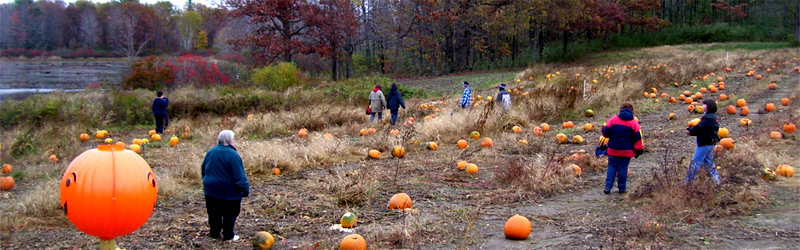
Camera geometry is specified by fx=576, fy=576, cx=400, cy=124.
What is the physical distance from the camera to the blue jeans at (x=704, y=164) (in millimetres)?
6265

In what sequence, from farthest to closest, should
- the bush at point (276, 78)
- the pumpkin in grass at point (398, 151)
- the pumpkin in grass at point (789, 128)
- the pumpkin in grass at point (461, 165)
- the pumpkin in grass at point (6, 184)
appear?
1. the bush at point (276, 78)
2. the pumpkin in grass at point (398, 151)
3. the pumpkin in grass at point (789, 128)
4. the pumpkin in grass at point (461, 165)
5. the pumpkin in grass at point (6, 184)

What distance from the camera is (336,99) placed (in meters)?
21.9

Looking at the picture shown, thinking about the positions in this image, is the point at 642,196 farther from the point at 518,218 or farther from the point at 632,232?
the point at 518,218

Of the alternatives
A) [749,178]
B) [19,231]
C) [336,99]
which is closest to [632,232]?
[749,178]

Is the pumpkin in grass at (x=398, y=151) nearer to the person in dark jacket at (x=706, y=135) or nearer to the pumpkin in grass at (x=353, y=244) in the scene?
the person in dark jacket at (x=706, y=135)

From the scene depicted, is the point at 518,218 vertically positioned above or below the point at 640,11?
below

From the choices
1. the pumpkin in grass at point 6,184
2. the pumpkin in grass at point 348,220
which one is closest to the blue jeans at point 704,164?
the pumpkin in grass at point 348,220

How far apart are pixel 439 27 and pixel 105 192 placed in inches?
1602

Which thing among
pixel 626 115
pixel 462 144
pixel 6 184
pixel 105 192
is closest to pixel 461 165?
pixel 462 144

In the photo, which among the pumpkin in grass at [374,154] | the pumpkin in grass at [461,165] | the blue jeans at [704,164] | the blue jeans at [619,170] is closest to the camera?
the blue jeans at [704,164]

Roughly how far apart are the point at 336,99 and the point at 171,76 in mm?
10166

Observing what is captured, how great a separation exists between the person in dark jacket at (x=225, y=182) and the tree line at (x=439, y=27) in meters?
28.6

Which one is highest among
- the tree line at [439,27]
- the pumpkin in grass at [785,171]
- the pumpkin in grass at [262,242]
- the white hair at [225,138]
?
the tree line at [439,27]

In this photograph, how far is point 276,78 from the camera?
27000mm
